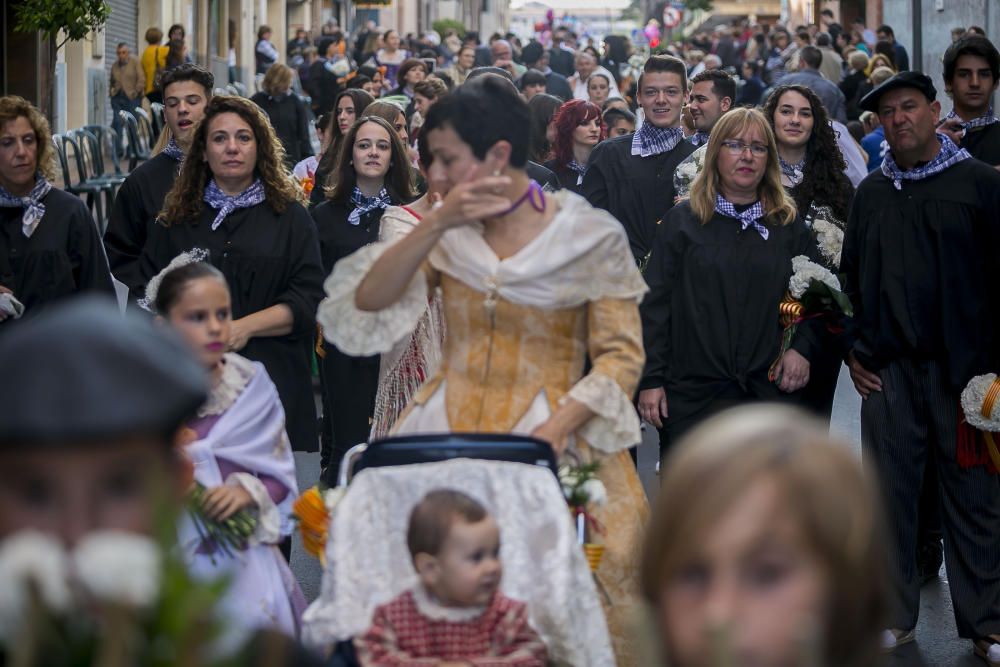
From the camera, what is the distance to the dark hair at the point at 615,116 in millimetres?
13547

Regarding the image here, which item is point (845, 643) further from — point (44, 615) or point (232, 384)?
point (232, 384)

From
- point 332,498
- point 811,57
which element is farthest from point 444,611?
point 811,57

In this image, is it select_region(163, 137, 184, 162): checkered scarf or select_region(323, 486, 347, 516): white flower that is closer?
select_region(323, 486, 347, 516): white flower

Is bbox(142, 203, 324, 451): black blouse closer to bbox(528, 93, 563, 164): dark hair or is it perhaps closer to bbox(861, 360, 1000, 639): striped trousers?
bbox(861, 360, 1000, 639): striped trousers

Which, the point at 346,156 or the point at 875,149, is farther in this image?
the point at 875,149

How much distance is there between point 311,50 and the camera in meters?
34.6

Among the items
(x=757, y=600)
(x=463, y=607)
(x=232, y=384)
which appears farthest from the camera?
(x=232, y=384)

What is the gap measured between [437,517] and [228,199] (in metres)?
3.14

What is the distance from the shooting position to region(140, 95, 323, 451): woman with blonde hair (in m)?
6.83

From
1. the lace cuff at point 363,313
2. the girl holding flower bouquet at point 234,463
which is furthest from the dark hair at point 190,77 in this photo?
the lace cuff at point 363,313

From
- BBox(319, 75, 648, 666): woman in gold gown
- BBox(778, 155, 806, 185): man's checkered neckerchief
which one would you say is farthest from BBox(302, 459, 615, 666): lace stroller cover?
BBox(778, 155, 806, 185): man's checkered neckerchief

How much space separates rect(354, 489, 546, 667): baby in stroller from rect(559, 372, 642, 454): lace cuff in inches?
23.4

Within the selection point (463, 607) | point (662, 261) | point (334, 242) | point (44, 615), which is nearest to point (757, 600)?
point (44, 615)

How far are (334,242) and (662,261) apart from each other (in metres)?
2.45
